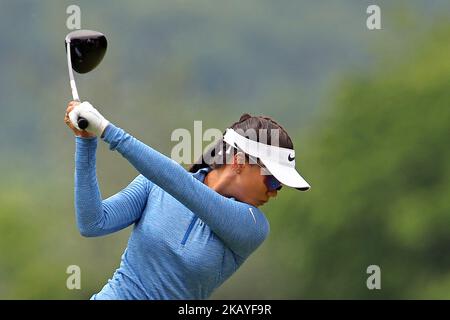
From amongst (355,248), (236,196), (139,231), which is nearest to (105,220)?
(139,231)

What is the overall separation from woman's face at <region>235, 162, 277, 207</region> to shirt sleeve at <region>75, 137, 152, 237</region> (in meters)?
0.25

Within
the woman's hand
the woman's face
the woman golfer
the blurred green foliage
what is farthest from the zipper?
the blurred green foliage

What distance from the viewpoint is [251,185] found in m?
3.27

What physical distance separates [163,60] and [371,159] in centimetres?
757

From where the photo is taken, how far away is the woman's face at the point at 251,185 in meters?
3.26

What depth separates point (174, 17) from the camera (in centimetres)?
2544

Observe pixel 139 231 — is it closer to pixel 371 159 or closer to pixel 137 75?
pixel 371 159

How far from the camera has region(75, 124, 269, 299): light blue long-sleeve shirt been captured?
3.15 meters

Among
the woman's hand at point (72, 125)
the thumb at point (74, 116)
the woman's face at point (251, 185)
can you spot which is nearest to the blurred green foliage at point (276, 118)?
the woman's face at point (251, 185)

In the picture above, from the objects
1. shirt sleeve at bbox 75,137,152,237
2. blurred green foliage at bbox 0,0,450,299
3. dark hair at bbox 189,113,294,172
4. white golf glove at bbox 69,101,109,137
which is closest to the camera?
white golf glove at bbox 69,101,109,137

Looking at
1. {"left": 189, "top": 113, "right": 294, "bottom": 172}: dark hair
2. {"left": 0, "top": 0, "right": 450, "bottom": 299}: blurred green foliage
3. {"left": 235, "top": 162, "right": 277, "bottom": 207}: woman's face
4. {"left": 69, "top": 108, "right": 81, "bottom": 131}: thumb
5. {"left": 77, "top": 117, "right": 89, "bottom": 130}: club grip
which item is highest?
{"left": 0, "top": 0, "right": 450, "bottom": 299}: blurred green foliage

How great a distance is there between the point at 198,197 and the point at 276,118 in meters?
17.4

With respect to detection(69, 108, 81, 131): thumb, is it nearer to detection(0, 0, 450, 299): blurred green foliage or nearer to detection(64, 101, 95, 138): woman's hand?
detection(64, 101, 95, 138): woman's hand

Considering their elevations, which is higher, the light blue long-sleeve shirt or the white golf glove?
the white golf glove
